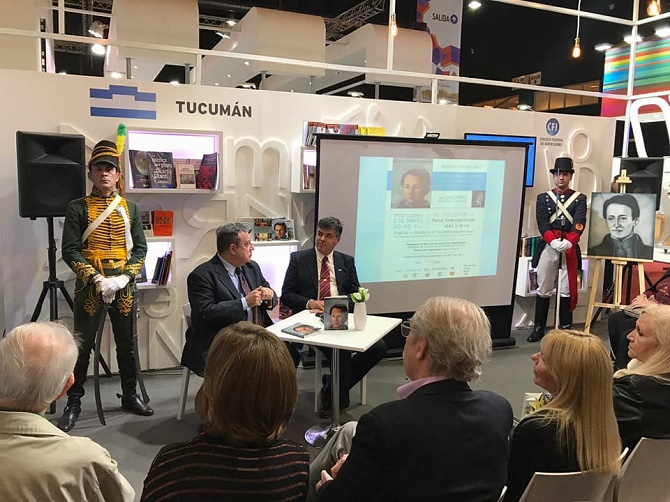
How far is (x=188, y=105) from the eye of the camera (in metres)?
4.50

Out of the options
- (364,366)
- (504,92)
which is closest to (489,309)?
(364,366)

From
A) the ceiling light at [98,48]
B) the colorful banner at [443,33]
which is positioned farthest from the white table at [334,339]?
the colorful banner at [443,33]

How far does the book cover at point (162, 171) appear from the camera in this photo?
4.32 meters

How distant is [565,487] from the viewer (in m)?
1.61

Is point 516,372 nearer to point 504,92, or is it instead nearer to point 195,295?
point 195,295

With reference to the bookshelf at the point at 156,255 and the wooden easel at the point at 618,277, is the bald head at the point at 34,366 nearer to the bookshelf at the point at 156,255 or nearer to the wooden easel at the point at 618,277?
the bookshelf at the point at 156,255

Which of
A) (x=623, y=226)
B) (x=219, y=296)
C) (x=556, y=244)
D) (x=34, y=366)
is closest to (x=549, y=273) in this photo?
(x=556, y=244)

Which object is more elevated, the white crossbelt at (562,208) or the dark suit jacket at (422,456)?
the white crossbelt at (562,208)

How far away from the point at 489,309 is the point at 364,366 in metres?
2.15

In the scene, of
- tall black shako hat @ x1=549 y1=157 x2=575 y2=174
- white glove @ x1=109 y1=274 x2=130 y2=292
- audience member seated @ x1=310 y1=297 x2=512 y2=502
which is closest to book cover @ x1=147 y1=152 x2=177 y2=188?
white glove @ x1=109 y1=274 x2=130 y2=292

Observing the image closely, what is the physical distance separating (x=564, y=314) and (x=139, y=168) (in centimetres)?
432

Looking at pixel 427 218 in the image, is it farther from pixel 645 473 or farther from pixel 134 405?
pixel 645 473

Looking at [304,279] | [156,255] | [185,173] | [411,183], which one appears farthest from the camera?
[411,183]

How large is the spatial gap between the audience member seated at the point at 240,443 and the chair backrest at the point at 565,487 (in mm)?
641
